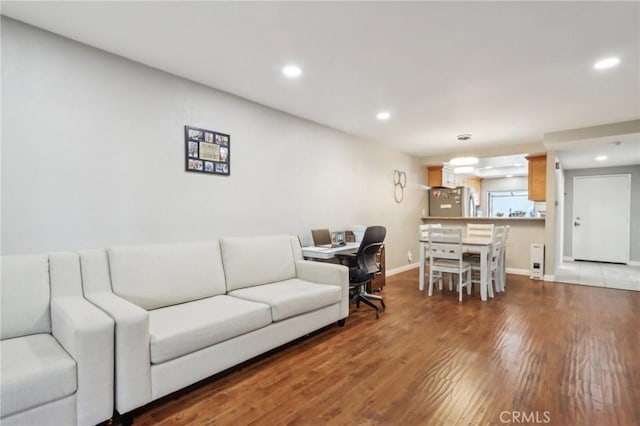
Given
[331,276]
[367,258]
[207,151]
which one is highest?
[207,151]

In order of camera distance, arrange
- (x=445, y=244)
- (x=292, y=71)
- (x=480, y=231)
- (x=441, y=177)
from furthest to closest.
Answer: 1. (x=441, y=177)
2. (x=480, y=231)
3. (x=445, y=244)
4. (x=292, y=71)

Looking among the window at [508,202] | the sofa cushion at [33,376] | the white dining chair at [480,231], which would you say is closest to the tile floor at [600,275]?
the white dining chair at [480,231]

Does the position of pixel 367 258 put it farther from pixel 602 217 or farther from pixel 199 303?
pixel 602 217

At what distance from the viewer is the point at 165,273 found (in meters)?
2.48

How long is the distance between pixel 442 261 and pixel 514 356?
2.01 m

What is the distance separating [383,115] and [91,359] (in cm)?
363

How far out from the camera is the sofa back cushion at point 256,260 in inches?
116

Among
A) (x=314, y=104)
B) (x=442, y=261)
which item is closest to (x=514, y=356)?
(x=442, y=261)

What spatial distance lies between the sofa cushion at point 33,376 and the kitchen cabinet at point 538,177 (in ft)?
21.1

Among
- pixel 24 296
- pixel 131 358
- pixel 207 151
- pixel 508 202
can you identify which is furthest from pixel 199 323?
pixel 508 202

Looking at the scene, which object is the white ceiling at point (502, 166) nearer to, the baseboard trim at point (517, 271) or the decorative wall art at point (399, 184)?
the decorative wall art at point (399, 184)

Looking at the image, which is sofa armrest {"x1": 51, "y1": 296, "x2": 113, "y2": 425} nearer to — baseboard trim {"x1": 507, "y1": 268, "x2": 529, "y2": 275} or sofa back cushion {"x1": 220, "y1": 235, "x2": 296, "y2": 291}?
sofa back cushion {"x1": 220, "y1": 235, "x2": 296, "y2": 291}

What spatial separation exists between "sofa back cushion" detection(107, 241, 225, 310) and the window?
8.58 metres

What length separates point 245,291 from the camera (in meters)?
2.84
